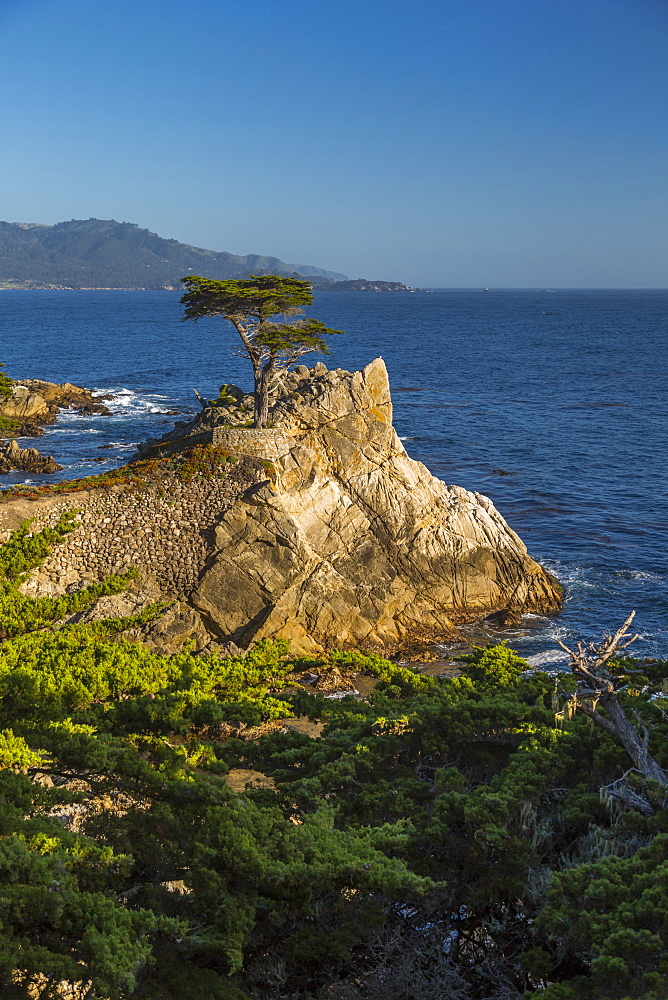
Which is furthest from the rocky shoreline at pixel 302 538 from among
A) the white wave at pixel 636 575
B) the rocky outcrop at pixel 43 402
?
the rocky outcrop at pixel 43 402

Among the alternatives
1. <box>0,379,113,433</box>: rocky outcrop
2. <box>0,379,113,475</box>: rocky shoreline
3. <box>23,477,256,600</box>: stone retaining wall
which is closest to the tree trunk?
<box>23,477,256,600</box>: stone retaining wall

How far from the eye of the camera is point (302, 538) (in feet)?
97.5

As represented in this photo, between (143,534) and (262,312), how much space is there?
43.9 ft

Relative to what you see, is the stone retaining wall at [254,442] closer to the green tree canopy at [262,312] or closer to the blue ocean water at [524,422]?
the green tree canopy at [262,312]

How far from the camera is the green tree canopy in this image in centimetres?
3519

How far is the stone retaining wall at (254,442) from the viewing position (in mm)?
32406

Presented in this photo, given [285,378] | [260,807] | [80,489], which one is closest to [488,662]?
[260,807]

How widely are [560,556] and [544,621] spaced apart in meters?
7.41

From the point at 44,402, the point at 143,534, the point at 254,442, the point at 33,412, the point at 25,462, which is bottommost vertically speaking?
the point at 25,462

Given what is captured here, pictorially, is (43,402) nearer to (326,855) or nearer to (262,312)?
(262,312)

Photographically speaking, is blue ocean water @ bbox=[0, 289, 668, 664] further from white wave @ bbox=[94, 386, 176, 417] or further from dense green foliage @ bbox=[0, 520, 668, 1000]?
dense green foliage @ bbox=[0, 520, 668, 1000]

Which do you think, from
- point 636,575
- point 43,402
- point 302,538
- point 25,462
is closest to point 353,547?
point 302,538

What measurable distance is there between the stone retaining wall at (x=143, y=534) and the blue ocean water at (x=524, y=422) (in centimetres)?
1178

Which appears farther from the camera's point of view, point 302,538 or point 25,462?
point 25,462
